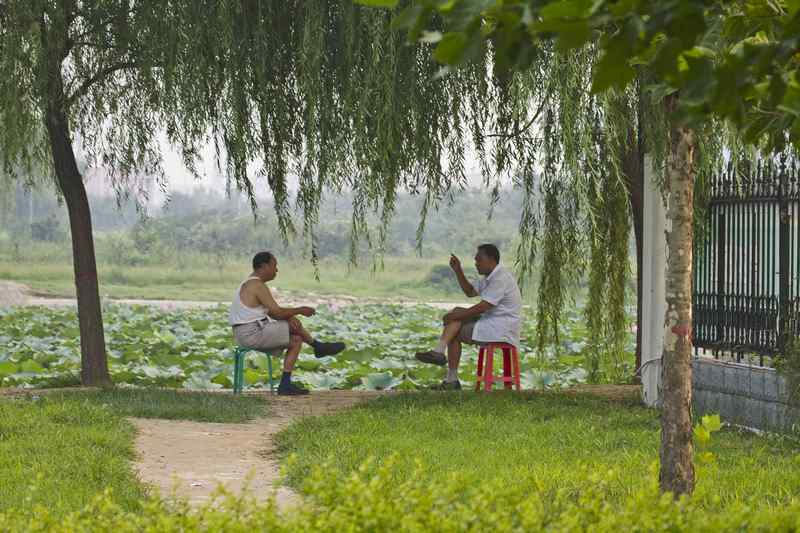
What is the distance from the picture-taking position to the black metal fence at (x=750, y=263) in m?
7.53

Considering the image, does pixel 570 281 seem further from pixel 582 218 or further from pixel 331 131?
pixel 331 131

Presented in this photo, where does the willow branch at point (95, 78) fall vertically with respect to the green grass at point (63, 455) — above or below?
above

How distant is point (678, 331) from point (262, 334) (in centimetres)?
535

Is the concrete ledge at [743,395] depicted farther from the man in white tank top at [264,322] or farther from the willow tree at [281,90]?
the man in white tank top at [264,322]

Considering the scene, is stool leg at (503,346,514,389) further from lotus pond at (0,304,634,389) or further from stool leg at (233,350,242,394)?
stool leg at (233,350,242,394)

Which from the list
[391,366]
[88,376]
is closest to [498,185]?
[88,376]

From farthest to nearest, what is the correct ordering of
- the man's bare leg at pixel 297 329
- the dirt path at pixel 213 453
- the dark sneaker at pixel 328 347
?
1. the dark sneaker at pixel 328 347
2. the man's bare leg at pixel 297 329
3. the dirt path at pixel 213 453

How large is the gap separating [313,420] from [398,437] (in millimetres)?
970

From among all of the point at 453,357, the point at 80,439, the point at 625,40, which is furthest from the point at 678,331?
the point at 453,357

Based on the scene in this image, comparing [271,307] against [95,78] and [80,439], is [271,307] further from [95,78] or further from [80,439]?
[80,439]

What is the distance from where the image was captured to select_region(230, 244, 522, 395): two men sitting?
935cm

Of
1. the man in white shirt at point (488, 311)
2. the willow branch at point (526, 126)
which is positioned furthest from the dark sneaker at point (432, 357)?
the willow branch at point (526, 126)

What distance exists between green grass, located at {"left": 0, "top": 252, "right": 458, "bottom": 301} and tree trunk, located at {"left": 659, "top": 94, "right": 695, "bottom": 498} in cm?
3055

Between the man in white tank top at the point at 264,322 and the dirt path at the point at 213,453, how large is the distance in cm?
67
